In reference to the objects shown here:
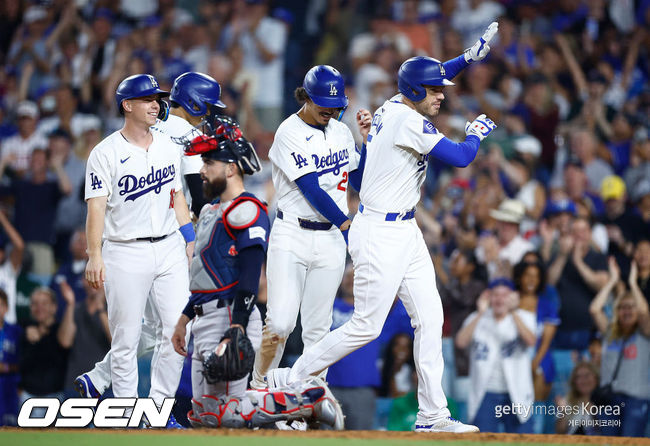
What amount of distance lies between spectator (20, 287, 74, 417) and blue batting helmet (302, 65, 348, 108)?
115 inches

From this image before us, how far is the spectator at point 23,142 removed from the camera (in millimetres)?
9602

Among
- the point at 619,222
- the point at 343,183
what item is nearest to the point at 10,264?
the point at 343,183

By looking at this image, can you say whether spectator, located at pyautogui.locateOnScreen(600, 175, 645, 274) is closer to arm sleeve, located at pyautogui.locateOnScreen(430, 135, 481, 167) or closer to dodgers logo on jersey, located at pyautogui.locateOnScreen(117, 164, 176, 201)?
arm sleeve, located at pyautogui.locateOnScreen(430, 135, 481, 167)

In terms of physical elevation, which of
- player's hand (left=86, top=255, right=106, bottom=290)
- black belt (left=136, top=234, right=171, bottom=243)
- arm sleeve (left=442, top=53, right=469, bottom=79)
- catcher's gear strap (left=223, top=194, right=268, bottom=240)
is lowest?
player's hand (left=86, top=255, right=106, bottom=290)

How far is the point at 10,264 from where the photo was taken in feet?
28.0

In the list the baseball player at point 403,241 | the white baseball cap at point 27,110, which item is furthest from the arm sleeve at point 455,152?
the white baseball cap at point 27,110

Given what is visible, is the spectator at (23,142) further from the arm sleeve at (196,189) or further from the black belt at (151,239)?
the black belt at (151,239)

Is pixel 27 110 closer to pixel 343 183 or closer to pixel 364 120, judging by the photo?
pixel 343 183

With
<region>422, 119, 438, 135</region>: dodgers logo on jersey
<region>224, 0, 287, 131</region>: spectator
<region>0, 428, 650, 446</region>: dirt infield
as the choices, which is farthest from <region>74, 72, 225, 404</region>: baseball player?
<region>224, 0, 287, 131</region>: spectator

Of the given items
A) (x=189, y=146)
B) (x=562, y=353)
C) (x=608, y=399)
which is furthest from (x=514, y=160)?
(x=189, y=146)

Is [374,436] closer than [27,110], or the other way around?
[374,436]

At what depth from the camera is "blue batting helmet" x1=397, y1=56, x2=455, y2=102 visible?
4973 millimetres

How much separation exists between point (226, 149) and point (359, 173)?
1.20 m

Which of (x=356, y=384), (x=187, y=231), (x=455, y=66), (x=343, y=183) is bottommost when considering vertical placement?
(x=356, y=384)
